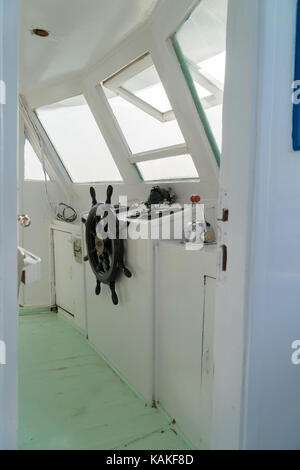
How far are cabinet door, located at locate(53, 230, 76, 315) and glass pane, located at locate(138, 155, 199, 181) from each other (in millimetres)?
998

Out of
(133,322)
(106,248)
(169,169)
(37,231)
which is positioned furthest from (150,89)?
(37,231)

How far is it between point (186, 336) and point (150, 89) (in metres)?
1.76

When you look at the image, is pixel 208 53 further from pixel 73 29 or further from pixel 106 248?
pixel 106 248

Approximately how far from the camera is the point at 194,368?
161cm

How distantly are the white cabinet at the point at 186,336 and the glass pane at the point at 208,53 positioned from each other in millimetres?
882

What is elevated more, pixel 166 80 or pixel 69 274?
pixel 166 80

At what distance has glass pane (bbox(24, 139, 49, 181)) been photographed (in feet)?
12.5

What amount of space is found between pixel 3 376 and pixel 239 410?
0.69m

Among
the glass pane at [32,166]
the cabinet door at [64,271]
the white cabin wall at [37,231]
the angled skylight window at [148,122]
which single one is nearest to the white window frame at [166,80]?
the angled skylight window at [148,122]

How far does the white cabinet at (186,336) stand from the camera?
151 cm

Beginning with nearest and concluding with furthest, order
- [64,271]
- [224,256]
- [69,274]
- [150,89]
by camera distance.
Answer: [224,256] → [150,89] → [69,274] → [64,271]

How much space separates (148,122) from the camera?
8.78 feet

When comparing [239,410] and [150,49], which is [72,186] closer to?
[150,49]
